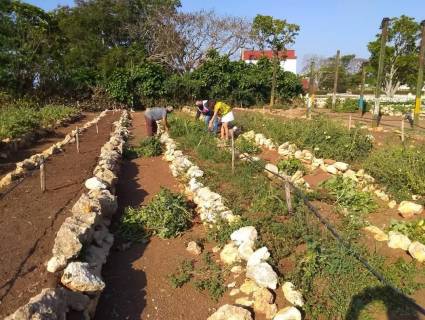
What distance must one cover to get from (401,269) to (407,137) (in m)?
7.13

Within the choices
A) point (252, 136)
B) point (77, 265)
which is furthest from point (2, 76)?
point (77, 265)

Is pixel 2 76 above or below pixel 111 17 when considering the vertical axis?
below

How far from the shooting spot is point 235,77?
2697 centimetres

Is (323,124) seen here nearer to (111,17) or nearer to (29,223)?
(29,223)

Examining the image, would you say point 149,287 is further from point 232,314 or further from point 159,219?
point 159,219

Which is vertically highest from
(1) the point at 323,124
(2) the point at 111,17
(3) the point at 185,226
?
(2) the point at 111,17

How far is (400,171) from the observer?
6836mm

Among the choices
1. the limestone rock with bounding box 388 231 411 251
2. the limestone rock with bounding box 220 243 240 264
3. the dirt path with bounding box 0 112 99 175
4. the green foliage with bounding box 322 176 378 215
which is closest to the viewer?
the limestone rock with bounding box 220 243 240 264

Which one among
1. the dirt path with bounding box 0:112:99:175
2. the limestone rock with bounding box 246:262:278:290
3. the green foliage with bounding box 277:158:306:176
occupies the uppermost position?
the green foliage with bounding box 277:158:306:176

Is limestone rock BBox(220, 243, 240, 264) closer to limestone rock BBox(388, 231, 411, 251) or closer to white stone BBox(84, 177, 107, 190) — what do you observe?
limestone rock BBox(388, 231, 411, 251)

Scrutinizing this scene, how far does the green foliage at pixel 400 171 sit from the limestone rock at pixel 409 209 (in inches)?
23.3

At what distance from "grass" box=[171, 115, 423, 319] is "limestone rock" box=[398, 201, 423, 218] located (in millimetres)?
519

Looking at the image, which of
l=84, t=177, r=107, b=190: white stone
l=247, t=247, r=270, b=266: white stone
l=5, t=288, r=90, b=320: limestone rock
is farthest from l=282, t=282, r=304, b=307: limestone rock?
l=84, t=177, r=107, b=190: white stone

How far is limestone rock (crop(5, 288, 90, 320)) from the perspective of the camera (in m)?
3.06
